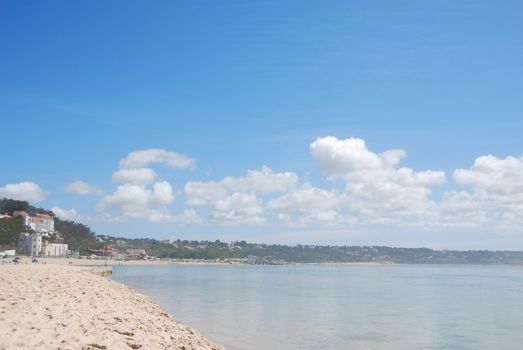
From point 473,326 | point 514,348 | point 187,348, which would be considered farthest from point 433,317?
point 187,348

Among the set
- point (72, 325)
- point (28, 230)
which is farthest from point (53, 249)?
point (72, 325)

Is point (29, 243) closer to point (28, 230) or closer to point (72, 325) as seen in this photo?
point (28, 230)

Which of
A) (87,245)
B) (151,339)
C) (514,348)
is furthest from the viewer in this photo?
(87,245)

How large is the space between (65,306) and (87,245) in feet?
557

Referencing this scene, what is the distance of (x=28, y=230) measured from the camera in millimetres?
138375

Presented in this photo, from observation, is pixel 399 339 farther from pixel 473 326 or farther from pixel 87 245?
pixel 87 245

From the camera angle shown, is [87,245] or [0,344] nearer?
[0,344]

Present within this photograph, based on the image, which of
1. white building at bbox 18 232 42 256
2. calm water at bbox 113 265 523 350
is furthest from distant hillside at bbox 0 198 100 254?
calm water at bbox 113 265 523 350

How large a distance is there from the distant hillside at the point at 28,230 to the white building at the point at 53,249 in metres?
6.64

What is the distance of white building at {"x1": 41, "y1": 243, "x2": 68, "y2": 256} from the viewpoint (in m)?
136

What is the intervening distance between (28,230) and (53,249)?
812 cm

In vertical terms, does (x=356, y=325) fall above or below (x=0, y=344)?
below

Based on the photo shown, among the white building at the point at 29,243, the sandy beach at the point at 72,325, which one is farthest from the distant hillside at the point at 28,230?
the sandy beach at the point at 72,325

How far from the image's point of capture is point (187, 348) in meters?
14.9
